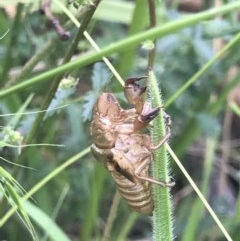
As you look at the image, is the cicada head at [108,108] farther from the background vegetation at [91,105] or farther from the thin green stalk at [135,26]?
the thin green stalk at [135,26]

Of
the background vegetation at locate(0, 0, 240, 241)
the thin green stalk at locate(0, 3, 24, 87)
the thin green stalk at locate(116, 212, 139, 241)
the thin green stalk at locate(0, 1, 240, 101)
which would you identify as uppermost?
the thin green stalk at locate(0, 1, 240, 101)

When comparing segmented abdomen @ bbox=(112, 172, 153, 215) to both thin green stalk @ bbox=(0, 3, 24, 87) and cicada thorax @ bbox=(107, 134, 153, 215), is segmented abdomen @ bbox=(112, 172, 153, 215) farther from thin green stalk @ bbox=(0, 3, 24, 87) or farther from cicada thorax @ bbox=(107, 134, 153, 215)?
thin green stalk @ bbox=(0, 3, 24, 87)

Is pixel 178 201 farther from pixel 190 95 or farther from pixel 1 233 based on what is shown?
pixel 1 233

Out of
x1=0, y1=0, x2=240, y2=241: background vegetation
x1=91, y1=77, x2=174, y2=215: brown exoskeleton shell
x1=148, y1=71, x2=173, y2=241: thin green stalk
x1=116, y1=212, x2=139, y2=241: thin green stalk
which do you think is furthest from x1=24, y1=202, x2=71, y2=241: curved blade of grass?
x1=116, y1=212, x2=139, y2=241: thin green stalk

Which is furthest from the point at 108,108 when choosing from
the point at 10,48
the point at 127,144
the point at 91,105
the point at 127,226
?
the point at 127,226

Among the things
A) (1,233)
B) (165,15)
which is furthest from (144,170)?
(165,15)

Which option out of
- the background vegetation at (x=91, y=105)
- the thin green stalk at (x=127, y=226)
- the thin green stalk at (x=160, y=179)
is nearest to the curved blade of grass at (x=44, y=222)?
the background vegetation at (x=91, y=105)

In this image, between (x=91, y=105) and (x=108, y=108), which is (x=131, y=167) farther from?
(x=91, y=105)
